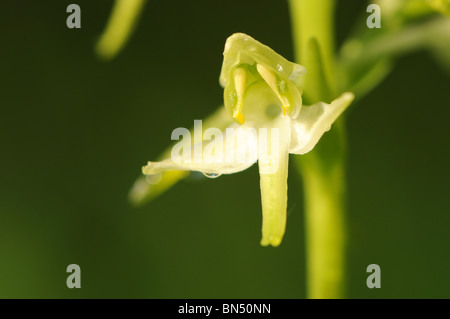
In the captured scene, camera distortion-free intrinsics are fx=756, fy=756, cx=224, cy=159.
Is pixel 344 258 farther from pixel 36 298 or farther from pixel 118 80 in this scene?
pixel 118 80

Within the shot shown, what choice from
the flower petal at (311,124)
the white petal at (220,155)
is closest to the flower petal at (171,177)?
the white petal at (220,155)

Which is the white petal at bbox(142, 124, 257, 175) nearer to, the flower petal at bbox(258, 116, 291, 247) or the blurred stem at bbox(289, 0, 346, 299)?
the flower petal at bbox(258, 116, 291, 247)

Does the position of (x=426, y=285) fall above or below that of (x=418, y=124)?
below

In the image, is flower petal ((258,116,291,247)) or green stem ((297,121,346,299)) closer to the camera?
flower petal ((258,116,291,247))

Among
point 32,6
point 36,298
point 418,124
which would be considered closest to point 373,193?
point 418,124

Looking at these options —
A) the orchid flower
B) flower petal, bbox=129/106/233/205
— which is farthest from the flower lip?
flower petal, bbox=129/106/233/205

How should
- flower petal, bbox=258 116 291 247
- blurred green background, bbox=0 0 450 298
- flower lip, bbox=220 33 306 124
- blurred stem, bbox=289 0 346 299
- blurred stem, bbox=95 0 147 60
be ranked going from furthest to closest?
1. blurred green background, bbox=0 0 450 298
2. blurred stem, bbox=95 0 147 60
3. blurred stem, bbox=289 0 346 299
4. flower lip, bbox=220 33 306 124
5. flower petal, bbox=258 116 291 247
